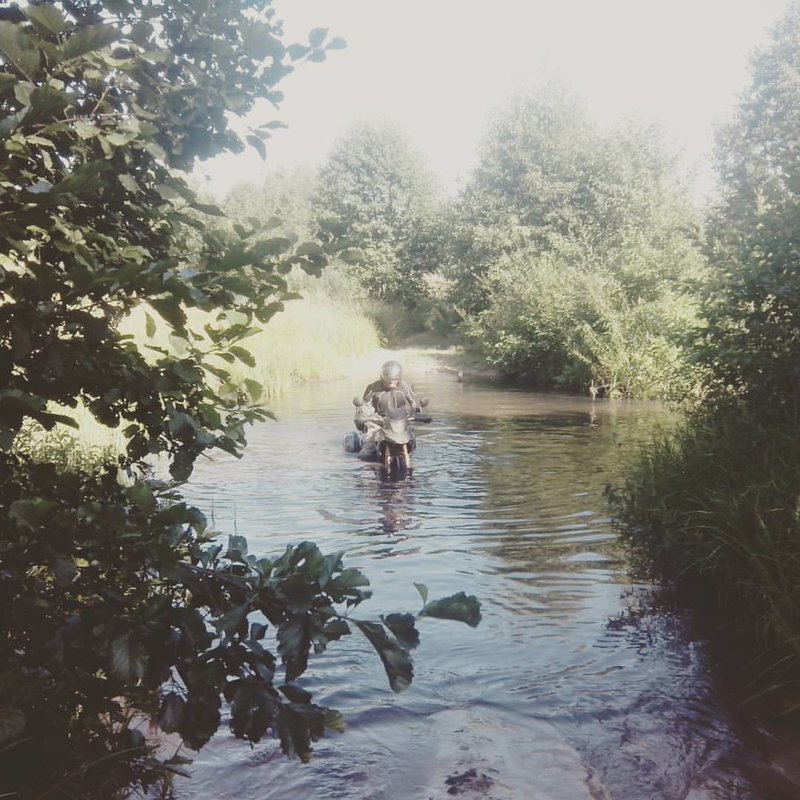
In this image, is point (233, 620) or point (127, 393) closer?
point (233, 620)

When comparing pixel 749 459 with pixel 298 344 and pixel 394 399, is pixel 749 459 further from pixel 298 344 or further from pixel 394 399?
pixel 298 344

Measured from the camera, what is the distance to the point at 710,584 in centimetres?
497

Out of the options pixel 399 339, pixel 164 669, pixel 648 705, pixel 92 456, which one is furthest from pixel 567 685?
pixel 399 339

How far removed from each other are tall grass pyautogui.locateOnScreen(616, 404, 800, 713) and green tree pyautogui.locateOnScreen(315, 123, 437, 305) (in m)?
35.4

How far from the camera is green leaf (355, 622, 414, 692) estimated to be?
1696 millimetres

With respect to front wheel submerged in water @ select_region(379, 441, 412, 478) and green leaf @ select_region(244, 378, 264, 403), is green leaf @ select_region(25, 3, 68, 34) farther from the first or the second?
front wheel submerged in water @ select_region(379, 441, 412, 478)

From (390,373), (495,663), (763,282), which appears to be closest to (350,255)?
(495,663)

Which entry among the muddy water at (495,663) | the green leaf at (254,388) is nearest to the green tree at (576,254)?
the muddy water at (495,663)

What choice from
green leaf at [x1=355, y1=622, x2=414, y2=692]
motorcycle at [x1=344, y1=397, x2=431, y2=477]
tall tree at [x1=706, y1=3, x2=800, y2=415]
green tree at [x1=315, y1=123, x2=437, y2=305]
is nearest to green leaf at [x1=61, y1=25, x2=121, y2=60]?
green leaf at [x1=355, y1=622, x2=414, y2=692]

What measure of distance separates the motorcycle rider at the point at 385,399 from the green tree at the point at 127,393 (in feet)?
27.1

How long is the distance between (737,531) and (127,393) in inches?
149

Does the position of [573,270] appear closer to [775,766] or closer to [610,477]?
[610,477]

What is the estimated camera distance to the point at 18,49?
5.57 ft

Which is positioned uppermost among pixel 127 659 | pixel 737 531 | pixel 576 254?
pixel 576 254
